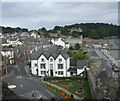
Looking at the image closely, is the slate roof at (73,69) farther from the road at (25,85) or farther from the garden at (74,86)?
the road at (25,85)

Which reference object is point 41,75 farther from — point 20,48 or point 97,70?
point 20,48

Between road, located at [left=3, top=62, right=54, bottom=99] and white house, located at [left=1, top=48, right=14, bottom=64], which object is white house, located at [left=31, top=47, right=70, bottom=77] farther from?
white house, located at [left=1, top=48, right=14, bottom=64]

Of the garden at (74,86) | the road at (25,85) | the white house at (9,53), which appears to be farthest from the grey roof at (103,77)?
the white house at (9,53)

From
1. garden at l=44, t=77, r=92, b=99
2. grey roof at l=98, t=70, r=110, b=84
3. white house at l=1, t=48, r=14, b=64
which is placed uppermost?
white house at l=1, t=48, r=14, b=64

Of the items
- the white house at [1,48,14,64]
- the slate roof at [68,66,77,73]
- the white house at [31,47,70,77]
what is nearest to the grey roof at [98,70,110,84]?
the slate roof at [68,66,77,73]

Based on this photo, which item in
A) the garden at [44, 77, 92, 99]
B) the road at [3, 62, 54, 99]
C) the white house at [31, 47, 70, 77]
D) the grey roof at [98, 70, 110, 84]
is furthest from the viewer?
the white house at [31, 47, 70, 77]

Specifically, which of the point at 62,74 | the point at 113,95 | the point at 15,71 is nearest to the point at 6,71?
the point at 15,71

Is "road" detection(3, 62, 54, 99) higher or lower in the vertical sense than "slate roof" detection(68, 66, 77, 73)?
lower
